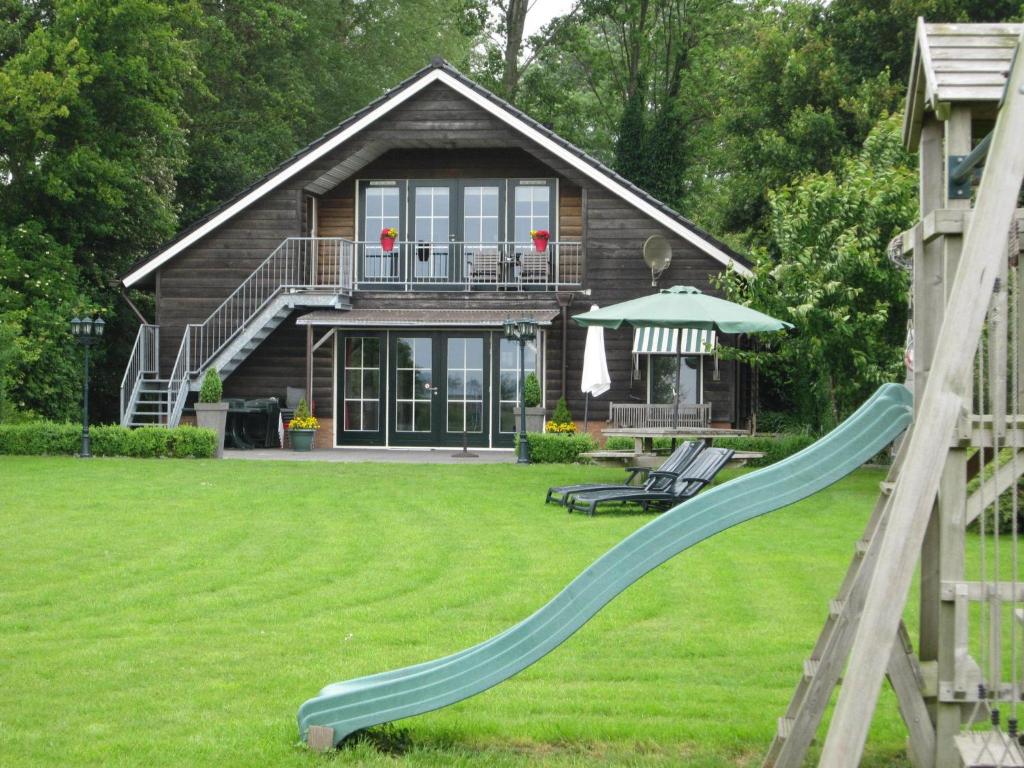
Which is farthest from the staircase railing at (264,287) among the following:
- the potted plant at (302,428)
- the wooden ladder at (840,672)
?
the wooden ladder at (840,672)

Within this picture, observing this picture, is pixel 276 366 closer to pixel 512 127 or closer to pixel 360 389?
pixel 360 389

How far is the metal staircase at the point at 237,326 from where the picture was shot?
75.4ft

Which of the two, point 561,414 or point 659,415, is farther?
point 561,414

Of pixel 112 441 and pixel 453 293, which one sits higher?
pixel 453 293

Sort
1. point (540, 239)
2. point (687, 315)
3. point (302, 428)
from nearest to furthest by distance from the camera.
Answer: point (687, 315) → point (302, 428) → point (540, 239)

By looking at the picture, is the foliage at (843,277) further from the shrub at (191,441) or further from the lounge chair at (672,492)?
the shrub at (191,441)

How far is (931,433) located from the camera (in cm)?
323

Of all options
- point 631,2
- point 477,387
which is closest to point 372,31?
point 631,2

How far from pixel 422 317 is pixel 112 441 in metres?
5.82

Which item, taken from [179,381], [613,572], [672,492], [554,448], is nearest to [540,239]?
[554,448]

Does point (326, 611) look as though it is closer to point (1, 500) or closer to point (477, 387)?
point (1, 500)

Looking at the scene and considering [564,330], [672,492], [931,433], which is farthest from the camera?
[564,330]

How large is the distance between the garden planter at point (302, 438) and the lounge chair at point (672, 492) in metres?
9.62

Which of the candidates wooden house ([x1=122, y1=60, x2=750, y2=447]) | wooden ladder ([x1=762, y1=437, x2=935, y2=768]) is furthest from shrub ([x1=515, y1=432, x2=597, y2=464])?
wooden ladder ([x1=762, y1=437, x2=935, y2=768])
